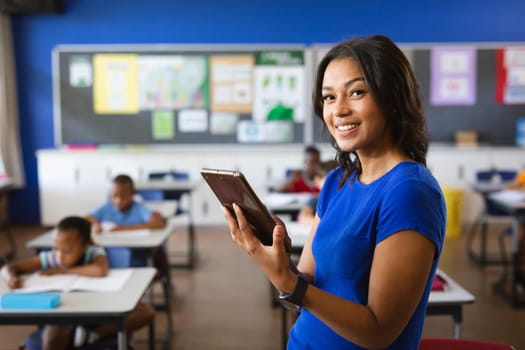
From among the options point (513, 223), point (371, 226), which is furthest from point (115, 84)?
point (371, 226)

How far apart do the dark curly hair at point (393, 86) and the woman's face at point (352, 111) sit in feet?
0.04

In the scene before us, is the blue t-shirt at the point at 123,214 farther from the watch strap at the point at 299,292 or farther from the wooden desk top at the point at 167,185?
the watch strap at the point at 299,292

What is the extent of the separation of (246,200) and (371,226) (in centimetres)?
23

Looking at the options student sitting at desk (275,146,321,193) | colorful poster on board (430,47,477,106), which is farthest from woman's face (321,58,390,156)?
colorful poster on board (430,47,477,106)

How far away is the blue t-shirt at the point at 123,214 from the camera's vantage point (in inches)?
144

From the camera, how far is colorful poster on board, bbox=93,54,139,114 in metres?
6.85

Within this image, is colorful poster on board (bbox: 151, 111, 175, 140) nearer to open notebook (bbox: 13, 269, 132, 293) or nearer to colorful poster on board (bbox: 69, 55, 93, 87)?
colorful poster on board (bbox: 69, 55, 93, 87)

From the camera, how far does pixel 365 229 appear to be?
998mm

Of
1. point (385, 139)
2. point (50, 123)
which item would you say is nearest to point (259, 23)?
point (50, 123)

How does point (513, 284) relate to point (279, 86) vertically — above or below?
below

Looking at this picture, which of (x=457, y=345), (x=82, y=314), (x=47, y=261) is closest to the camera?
(x=457, y=345)

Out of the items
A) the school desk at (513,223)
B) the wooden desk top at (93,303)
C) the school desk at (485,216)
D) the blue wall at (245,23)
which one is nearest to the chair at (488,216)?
the school desk at (485,216)

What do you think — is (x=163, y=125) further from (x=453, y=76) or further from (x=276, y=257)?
(x=276, y=257)

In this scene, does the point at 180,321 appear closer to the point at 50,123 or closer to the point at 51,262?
the point at 51,262
